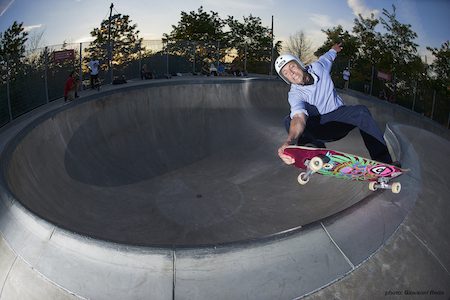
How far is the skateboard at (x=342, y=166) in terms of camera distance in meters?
5.02

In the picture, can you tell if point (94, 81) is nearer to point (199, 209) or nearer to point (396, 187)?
point (199, 209)

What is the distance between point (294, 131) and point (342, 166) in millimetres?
1101

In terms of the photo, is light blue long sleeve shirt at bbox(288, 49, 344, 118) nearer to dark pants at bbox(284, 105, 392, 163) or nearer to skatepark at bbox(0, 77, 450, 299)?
dark pants at bbox(284, 105, 392, 163)

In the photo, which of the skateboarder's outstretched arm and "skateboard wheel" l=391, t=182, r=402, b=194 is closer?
the skateboarder's outstretched arm

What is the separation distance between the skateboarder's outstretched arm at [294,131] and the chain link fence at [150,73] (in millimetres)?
8854

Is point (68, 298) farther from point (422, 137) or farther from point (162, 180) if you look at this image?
point (422, 137)

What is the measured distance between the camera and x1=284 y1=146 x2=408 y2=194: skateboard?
198 inches

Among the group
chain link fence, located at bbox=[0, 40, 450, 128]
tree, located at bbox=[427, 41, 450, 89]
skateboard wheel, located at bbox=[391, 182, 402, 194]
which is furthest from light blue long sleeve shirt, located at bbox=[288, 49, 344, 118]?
tree, located at bbox=[427, 41, 450, 89]

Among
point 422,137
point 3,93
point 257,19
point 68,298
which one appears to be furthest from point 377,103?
point 257,19

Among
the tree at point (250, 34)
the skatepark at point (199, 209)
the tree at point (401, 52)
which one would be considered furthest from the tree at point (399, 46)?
the tree at point (250, 34)

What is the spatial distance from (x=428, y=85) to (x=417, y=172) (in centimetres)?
1016

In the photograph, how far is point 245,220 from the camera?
287 inches

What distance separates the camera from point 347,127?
20.8ft

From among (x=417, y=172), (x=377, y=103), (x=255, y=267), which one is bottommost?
(x=255, y=267)
